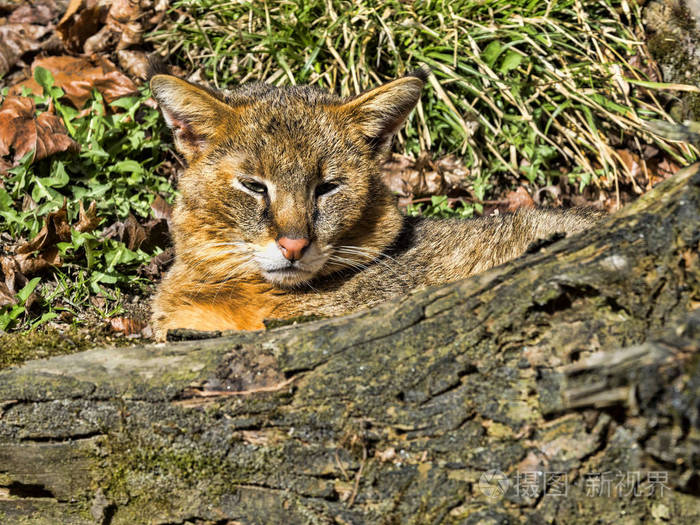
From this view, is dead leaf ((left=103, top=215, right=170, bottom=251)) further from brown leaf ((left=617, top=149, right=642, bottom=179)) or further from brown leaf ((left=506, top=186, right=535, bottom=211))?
brown leaf ((left=617, top=149, right=642, bottom=179))

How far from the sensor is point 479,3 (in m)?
6.87

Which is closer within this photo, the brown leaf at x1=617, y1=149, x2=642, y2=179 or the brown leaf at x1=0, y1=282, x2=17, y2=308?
the brown leaf at x1=0, y1=282, x2=17, y2=308

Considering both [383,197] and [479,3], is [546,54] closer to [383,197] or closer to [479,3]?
[479,3]

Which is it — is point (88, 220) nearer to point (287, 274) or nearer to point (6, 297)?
point (6, 297)

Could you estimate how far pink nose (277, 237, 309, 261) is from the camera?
407 cm

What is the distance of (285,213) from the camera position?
165 inches

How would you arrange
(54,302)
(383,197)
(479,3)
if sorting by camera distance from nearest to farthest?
(383,197), (54,302), (479,3)

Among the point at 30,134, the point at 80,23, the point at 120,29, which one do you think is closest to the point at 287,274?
the point at 30,134

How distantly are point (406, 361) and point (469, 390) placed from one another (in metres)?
0.27

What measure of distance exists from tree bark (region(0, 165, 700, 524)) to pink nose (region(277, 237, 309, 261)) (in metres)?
1.06

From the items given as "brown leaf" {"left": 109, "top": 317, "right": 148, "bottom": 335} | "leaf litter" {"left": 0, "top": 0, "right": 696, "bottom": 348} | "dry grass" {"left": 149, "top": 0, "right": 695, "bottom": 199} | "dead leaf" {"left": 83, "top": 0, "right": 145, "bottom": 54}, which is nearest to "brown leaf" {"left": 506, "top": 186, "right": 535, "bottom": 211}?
"leaf litter" {"left": 0, "top": 0, "right": 696, "bottom": 348}

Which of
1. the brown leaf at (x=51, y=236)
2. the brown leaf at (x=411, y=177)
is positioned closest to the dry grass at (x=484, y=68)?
the brown leaf at (x=411, y=177)

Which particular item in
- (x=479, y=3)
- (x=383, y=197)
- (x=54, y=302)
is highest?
(x=479, y=3)

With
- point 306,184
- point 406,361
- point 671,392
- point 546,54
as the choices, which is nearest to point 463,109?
point 546,54
